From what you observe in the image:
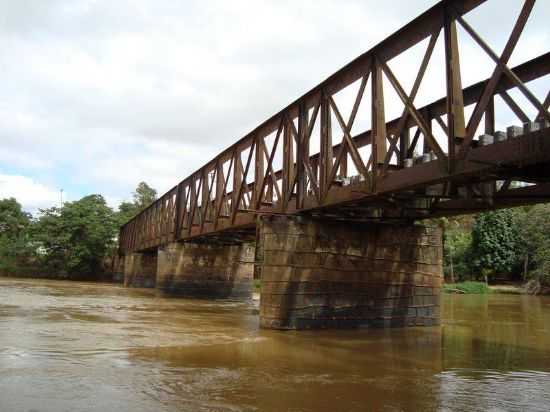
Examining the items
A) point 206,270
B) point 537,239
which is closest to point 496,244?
point 537,239

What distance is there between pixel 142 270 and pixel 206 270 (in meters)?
19.5

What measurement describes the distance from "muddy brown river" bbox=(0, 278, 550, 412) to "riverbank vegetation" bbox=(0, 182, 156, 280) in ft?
169

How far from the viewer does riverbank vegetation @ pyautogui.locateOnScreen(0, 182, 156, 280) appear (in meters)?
66.2

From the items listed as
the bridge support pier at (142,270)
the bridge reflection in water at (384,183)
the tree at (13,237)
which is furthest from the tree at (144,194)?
the bridge reflection in water at (384,183)

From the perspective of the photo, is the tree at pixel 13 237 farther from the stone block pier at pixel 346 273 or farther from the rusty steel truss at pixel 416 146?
the stone block pier at pixel 346 273

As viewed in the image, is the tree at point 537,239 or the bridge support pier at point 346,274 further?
the tree at point 537,239

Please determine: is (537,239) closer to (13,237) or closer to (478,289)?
(478,289)

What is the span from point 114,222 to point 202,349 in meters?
62.2

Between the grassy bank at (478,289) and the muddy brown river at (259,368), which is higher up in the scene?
the grassy bank at (478,289)

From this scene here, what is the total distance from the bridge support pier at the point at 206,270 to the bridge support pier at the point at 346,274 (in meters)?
18.4

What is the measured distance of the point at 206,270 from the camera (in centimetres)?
3700

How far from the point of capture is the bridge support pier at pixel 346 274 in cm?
1659

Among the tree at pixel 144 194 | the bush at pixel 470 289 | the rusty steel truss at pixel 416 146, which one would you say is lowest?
the bush at pixel 470 289

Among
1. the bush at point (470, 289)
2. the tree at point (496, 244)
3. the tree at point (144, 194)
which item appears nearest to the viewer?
the bush at point (470, 289)
